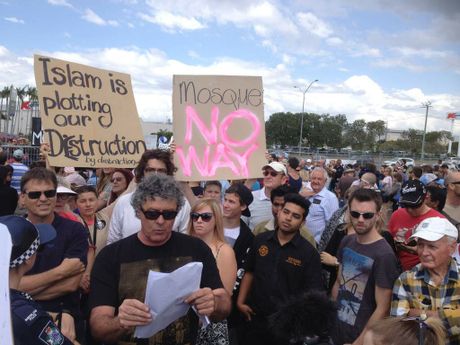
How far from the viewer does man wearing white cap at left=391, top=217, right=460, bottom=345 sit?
2.57 m

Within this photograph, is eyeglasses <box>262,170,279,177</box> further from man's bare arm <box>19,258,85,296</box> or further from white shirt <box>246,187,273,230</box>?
man's bare arm <box>19,258,85,296</box>

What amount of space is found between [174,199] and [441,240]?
170 cm

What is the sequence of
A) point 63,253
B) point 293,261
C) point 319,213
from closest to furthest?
point 63,253, point 293,261, point 319,213

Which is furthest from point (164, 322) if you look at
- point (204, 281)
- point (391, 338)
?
point (391, 338)

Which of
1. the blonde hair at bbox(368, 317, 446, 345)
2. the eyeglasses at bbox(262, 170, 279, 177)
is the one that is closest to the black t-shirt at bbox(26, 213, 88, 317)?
the blonde hair at bbox(368, 317, 446, 345)

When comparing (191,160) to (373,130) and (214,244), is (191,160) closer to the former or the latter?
(214,244)

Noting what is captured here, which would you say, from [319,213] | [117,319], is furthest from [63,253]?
[319,213]

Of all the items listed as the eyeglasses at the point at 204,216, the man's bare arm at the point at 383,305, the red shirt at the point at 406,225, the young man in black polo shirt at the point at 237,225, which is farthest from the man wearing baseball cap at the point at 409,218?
the eyeglasses at the point at 204,216

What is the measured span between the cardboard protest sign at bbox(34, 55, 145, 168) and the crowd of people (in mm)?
311

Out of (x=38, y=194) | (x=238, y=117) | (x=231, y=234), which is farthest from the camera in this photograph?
(x=238, y=117)

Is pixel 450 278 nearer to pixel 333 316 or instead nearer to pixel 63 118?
pixel 333 316

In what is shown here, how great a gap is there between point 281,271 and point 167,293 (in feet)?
5.16

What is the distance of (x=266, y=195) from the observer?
5.49m

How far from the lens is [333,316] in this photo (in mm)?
2668
